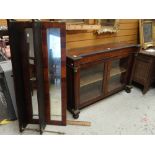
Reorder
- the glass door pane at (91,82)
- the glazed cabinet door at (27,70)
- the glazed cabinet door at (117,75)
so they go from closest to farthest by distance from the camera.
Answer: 1. the glazed cabinet door at (27,70)
2. the glass door pane at (91,82)
3. the glazed cabinet door at (117,75)

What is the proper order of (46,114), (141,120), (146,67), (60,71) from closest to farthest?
(60,71) < (46,114) < (141,120) < (146,67)

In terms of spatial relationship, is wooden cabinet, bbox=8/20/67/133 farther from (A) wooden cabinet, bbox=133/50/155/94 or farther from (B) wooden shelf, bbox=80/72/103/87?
(A) wooden cabinet, bbox=133/50/155/94

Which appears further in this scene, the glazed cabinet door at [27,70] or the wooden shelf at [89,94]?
the wooden shelf at [89,94]

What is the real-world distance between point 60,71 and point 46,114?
0.59 metres

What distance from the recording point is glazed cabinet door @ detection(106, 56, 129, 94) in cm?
255

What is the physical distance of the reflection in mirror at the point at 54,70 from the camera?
67.8 inches

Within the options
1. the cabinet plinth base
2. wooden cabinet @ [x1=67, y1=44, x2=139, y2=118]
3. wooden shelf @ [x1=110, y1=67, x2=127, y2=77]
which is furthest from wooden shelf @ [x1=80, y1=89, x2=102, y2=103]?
the cabinet plinth base

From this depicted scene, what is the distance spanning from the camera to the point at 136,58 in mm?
A: 2801

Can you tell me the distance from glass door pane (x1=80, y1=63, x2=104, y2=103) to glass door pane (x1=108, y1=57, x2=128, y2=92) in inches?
9.1

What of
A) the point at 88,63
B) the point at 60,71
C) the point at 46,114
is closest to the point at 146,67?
the point at 88,63

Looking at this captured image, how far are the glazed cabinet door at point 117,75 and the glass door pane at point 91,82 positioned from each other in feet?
0.54

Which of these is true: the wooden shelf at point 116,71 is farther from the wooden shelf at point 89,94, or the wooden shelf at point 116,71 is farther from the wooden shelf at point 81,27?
the wooden shelf at point 81,27

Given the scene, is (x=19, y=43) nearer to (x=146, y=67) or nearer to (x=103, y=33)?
(x=103, y=33)

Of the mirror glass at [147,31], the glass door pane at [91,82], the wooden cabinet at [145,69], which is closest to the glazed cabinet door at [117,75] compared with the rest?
the glass door pane at [91,82]
